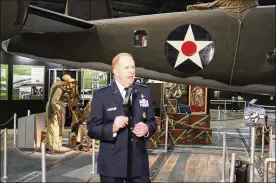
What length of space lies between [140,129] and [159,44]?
2.72 metres

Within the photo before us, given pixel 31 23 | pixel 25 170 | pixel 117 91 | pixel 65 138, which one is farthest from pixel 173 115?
pixel 117 91

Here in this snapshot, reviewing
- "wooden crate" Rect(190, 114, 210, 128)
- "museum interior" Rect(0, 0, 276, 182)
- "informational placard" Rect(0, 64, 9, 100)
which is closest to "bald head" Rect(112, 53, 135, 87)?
"museum interior" Rect(0, 0, 276, 182)

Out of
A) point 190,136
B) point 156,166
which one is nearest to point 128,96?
point 156,166

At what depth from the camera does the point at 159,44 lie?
525cm

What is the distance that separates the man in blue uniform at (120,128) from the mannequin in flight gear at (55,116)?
5.03 m

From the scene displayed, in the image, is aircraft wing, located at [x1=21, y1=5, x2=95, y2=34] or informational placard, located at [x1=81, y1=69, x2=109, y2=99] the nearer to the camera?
aircraft wing, located at [x1=21, y1=5, x2=95, y2=34]

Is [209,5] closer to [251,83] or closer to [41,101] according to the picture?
[251,83]

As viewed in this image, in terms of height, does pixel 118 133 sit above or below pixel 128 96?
below

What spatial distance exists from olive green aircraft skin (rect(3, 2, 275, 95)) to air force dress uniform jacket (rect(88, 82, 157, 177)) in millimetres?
2308

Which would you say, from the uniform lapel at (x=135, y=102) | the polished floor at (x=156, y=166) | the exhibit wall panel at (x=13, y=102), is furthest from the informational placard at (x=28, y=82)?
the uniform lapel at (x=135, y=102)

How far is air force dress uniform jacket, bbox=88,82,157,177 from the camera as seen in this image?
286 cm

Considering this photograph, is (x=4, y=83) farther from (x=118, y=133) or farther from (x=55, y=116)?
(x=118, y=133)

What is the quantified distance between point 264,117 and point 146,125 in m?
2.39

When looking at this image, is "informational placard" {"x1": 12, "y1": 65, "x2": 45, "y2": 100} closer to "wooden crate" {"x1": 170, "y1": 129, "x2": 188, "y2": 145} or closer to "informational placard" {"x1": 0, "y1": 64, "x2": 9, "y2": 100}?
"informational placard" {"x1": 0, "y1": 64, "x2": 9, "y2": 100}
